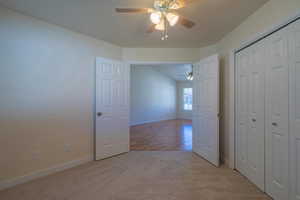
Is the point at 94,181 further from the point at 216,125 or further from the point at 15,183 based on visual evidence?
the point at 216,125

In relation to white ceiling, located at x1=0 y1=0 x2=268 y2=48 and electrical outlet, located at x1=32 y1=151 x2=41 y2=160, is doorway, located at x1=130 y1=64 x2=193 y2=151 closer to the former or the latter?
electrical outlet, located at x1=32 y1=151 x2=41 y2=160

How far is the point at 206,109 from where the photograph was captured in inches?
136

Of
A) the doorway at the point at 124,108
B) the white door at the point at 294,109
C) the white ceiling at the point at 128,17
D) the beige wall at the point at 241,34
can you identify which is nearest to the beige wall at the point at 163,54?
the doorway at the point at 124,108

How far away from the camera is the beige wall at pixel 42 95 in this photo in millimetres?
2363

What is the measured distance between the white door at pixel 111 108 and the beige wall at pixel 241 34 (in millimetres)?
2135

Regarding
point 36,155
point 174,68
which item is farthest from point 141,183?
Answer: point 174,68

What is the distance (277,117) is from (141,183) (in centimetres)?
202

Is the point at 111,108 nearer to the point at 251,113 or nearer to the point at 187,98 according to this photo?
the point at 251,113

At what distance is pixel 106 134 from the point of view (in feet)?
11.8

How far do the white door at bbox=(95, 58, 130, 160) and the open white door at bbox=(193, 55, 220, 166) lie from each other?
1631 mm

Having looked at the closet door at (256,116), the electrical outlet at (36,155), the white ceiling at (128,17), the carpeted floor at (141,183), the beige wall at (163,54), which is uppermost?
the white ceiling at (128,17)

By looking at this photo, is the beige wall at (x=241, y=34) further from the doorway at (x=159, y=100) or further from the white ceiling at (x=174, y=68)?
the white ceiling at (x=174, y=68)

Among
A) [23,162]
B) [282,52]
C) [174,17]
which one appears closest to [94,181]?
[23,162]

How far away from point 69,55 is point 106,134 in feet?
5.78
